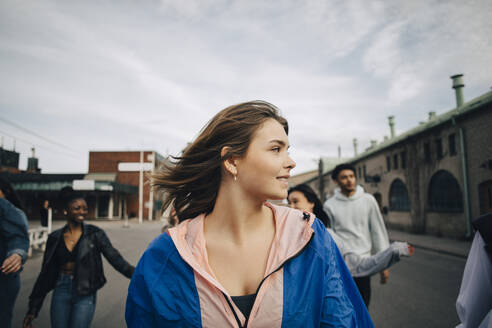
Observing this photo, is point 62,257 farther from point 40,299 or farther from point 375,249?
point 375,249

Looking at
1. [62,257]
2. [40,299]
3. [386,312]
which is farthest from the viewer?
[386,312]

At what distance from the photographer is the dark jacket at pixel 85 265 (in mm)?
3051

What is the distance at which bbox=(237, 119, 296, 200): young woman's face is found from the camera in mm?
1551

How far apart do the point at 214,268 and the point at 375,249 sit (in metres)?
3.32

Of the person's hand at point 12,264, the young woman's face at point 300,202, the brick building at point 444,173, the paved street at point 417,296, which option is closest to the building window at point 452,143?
the brick building at point 444,173

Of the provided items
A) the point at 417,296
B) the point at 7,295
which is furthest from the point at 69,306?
the point at 417,296

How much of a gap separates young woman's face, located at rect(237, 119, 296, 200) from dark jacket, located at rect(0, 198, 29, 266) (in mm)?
3001

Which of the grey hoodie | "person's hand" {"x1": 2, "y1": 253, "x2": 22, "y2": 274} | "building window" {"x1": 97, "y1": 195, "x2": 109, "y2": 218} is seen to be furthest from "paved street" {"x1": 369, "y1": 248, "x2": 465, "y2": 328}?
"building window" {"x1": 97, "y1": 195, "x2": 109, "y2": 218}

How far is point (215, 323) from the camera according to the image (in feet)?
4.35

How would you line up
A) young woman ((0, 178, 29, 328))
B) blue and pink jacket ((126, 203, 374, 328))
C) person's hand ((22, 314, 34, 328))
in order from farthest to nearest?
1. young woman ((0, 178, 29, 328))
2. person's hand ((22, 314, 34, 328))
3. blue and pink jacket ((126, 203, 374, 328))

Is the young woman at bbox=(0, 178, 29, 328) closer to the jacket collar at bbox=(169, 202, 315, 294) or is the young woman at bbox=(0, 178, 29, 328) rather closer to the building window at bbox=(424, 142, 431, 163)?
the jacket collar at bbox=(169, 202, 315, 294)

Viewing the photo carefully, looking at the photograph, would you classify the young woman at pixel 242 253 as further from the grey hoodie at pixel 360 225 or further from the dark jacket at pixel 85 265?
the grey hoodie at pixel 360 225

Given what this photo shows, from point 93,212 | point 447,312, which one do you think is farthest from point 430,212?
point 93,212

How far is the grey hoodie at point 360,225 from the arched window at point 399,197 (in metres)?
19.3
